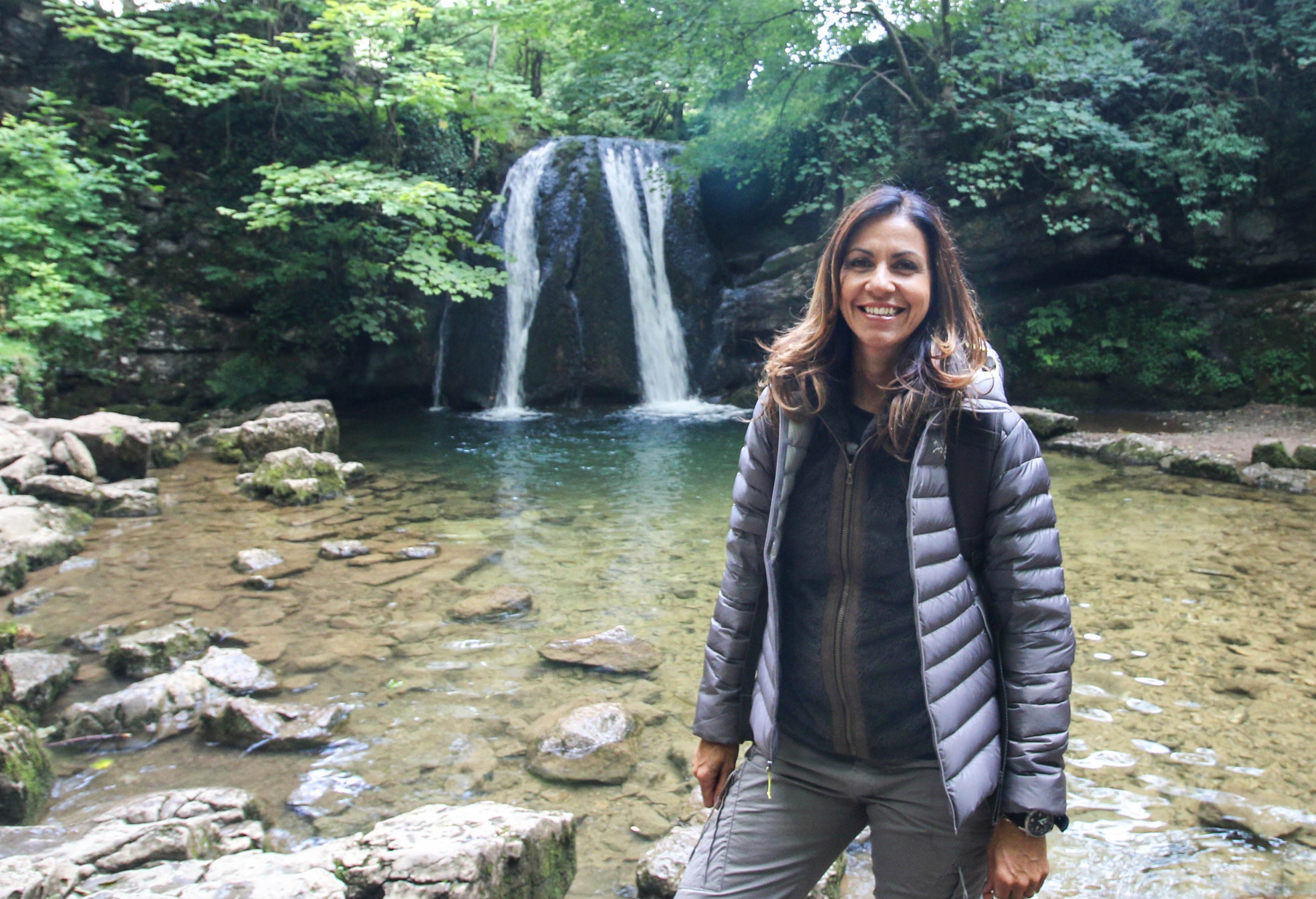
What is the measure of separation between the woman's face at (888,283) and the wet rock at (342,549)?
5082mm

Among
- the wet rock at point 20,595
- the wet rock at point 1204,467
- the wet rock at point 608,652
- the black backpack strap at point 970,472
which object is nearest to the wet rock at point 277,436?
the wet rock at point 20,595

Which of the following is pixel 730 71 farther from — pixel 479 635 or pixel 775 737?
pixel 775 737

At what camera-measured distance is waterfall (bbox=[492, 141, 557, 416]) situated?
45.9 ft

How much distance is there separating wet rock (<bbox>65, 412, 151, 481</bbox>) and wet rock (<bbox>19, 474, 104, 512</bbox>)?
93cm

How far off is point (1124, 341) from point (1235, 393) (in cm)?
154

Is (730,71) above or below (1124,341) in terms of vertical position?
above

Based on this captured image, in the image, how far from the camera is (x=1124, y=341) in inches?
468

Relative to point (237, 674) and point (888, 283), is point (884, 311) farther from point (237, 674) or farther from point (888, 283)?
point (237, 674)

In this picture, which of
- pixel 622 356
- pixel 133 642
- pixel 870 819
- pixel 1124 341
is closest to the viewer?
pixel 870 819

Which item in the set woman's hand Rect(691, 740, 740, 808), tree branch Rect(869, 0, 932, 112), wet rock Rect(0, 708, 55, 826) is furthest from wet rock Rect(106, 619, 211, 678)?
tree branch Rect(869, 0, 932, 112)

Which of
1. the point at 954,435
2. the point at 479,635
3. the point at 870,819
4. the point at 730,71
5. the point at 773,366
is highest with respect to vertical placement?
the point at 730,71

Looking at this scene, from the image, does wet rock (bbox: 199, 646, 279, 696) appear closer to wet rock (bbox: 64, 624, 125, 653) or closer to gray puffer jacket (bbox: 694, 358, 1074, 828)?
wet rock (bbox: 64, 624, 125, 653)

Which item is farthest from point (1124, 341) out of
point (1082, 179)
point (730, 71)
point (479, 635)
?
point (479, 635)

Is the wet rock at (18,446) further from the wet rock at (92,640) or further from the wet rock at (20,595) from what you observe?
the wet rock at (92,640)
